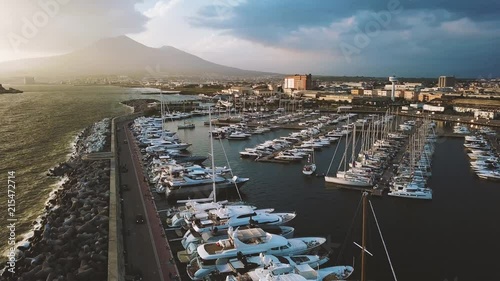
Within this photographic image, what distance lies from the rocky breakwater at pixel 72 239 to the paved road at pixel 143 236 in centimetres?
83

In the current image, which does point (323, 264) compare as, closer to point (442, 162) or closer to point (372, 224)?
point (372, 224)

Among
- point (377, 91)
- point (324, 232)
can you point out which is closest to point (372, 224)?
point (324, 232)

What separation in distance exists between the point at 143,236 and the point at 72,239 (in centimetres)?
273

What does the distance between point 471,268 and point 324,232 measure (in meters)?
5.47

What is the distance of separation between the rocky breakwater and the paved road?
0.83m

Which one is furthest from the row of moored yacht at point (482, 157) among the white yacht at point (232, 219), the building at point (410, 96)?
the building at point (410, 96)

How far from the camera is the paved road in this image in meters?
11.9

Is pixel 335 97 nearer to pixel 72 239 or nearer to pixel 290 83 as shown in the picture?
pixel 290 83

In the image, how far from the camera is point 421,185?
2248 cm

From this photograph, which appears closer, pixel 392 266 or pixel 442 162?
pixel 392 266

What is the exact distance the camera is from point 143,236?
14.3 m

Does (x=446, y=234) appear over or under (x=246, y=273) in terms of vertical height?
under

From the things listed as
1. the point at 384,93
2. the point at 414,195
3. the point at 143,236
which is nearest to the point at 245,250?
the point at 143,236

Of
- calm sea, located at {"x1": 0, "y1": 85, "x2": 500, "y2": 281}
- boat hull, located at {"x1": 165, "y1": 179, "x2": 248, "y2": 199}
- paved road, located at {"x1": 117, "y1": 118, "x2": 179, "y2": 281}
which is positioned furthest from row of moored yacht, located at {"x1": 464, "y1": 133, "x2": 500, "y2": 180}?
paved road, located at {"x1": 117, "y1": 118, "x2": 179, "y2": 281}
